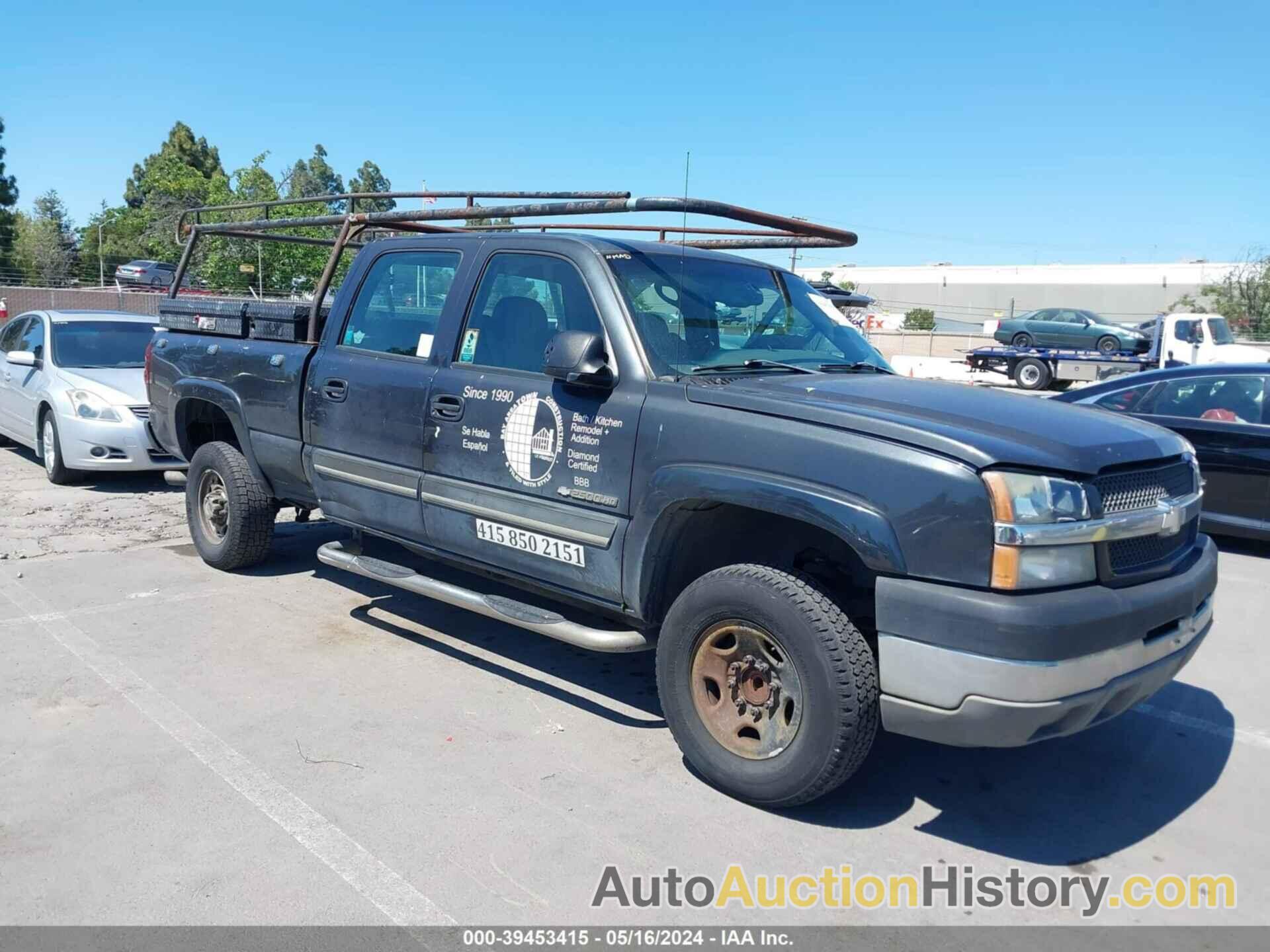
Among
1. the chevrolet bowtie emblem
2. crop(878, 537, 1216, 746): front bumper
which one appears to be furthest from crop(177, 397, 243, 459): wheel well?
the chevrolet bowtie emblem

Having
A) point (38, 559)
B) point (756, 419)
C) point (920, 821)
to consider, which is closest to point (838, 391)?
point (756, 419)

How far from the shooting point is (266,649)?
5.30m

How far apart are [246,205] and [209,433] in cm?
160

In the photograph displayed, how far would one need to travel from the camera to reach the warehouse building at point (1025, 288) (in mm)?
65188

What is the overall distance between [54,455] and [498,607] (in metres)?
6.80

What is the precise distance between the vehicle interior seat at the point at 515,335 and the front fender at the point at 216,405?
213 cm

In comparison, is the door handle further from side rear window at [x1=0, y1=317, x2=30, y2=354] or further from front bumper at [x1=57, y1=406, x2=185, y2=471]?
side rear window at [x1=0, y1=317, x2=30, y2=354]

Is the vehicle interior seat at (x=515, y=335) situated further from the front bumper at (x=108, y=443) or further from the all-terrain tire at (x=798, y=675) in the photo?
the front bumper at (x=108, y=443)

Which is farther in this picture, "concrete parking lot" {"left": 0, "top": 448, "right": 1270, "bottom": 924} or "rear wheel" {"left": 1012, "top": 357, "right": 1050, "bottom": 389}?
"rear wheel" {"left": 1012, "top": 357, "right": 1050, "bottom": 389}

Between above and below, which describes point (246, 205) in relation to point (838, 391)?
above

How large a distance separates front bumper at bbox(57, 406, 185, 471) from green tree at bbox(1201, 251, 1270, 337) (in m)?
39.3

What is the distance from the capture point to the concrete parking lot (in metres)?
3.20

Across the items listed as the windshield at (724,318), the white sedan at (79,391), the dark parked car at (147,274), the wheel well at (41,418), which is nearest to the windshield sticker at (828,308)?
the windshield at (724,318)

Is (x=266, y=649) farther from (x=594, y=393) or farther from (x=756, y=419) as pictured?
(x=756, y=419)
